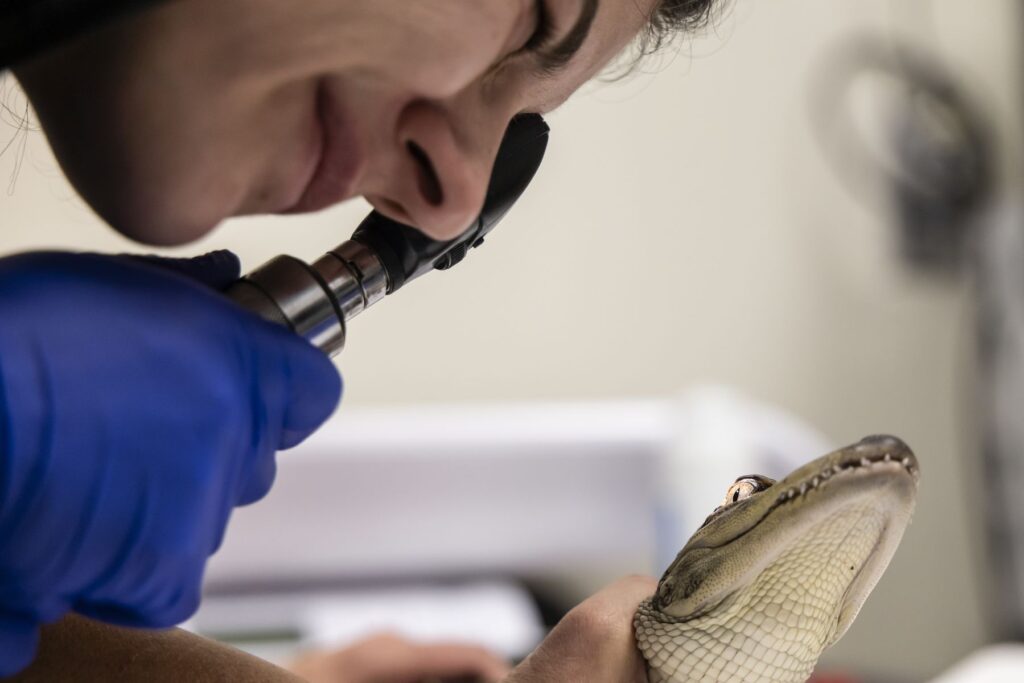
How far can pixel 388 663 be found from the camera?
3.54 ft

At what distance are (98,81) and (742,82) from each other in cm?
144

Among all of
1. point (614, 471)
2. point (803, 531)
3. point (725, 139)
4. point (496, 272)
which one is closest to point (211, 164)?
point (803, 531)

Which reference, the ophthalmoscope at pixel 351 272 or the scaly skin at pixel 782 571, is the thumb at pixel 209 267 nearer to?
the ophthalmoscope at pixel 351 272

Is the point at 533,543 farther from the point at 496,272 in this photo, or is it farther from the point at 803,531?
the point at 803,531

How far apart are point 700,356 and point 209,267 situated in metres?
1.32

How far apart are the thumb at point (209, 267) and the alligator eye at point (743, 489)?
0.29m

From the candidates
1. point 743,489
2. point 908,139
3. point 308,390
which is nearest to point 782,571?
point 743,489

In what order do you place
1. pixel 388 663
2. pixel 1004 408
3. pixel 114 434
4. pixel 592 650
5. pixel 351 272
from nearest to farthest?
pixel 114 434, pixel 351 272, pixel 592 650, pixel 388 663, pixel 1004 408

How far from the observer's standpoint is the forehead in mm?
567

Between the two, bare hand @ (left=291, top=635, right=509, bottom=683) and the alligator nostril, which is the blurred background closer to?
bare hand @ (left=291, top=635, right=509, bottom=683)

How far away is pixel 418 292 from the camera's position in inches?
65.6

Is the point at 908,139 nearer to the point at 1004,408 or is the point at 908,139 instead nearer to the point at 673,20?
the point at 1004,408

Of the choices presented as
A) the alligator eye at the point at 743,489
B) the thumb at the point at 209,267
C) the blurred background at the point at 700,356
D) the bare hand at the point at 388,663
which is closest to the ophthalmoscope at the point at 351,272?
the thumb at the point at 209,267

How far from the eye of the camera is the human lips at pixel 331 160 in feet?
1.76
